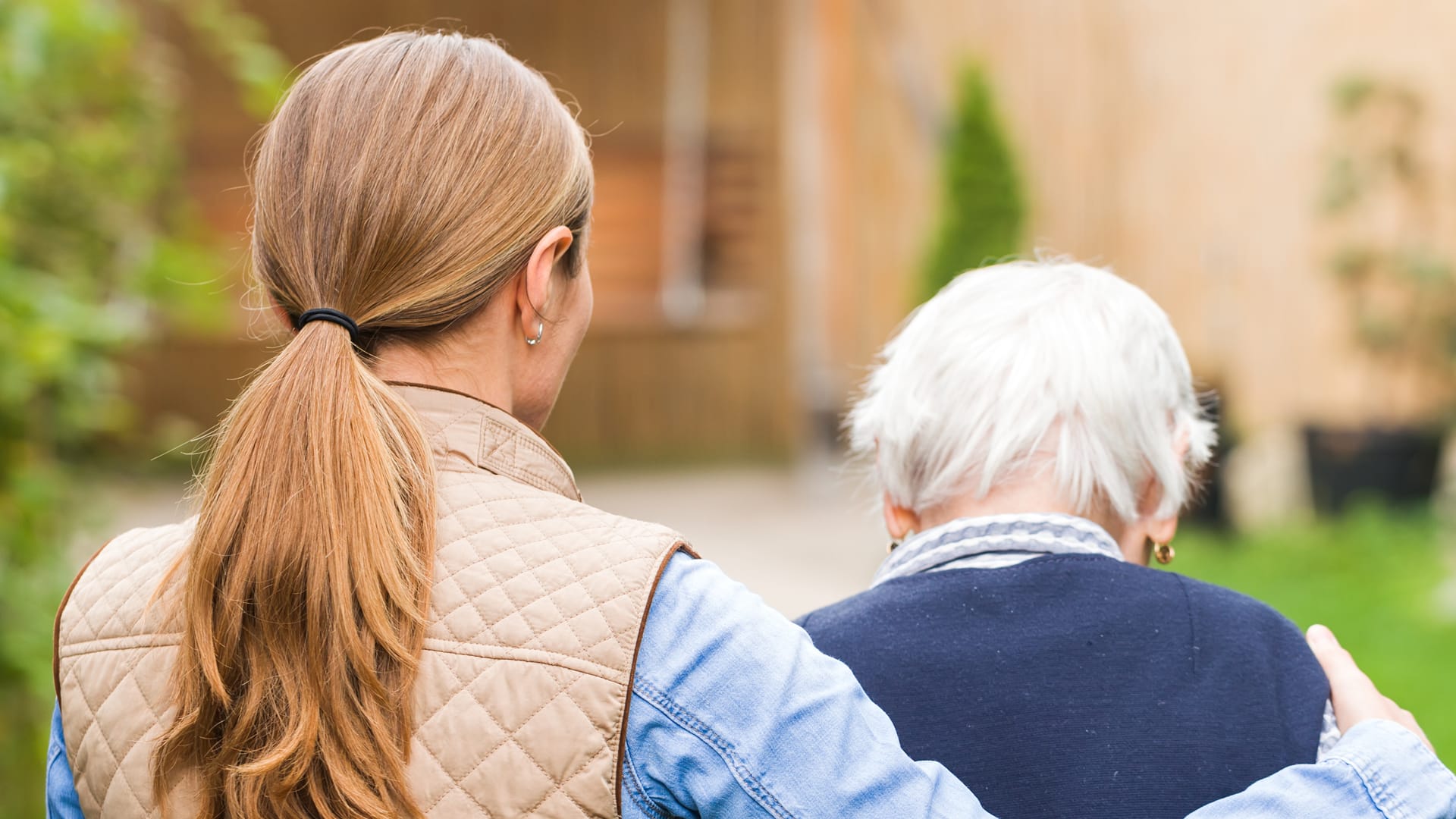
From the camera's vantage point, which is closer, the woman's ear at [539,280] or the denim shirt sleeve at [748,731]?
the denim shirt sleeve at [748,731]

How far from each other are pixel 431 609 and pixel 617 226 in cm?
950

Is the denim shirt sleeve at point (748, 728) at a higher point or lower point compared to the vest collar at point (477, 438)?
lower

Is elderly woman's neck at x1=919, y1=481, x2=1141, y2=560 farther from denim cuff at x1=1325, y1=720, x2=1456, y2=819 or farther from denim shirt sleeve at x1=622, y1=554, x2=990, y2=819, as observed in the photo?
denim shirt sleeve at x1=622, y1=554, x2=990, y2=819

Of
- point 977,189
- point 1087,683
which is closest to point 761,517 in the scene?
point 977,189

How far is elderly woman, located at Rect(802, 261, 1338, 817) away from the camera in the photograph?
1.44 m

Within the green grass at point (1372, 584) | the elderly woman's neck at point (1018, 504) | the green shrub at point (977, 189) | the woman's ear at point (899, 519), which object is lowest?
the green grass at point (1372, 584)

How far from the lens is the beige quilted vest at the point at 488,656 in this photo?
1137mm

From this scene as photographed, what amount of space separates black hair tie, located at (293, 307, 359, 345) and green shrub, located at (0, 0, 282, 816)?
1243 mm

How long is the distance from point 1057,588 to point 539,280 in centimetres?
66

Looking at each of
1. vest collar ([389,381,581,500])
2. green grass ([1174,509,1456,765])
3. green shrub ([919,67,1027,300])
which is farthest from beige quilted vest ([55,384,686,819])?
green shrub ([919,67,1027,300])

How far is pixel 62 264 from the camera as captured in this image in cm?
335

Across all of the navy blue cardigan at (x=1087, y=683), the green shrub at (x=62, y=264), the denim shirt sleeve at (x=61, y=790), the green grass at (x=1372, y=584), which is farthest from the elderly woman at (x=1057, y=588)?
the green grass at (x=1372, y=584)

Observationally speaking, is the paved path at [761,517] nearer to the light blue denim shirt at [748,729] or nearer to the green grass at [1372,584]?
the green grass at [1372,584]

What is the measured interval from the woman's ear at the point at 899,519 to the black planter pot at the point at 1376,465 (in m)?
5.84
